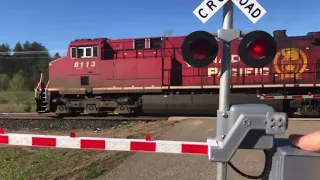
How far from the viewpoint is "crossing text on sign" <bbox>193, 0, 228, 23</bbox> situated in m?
3.33

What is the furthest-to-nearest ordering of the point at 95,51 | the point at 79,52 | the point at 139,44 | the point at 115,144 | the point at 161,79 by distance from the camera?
the point at 79,52
the point at 95,51
the point at 139,44
the point at 161,79
the point at 115,144

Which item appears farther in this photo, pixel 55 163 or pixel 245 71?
pixel 245 71

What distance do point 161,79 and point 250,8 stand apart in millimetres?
13511

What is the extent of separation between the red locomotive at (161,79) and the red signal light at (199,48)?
1126 centimetres

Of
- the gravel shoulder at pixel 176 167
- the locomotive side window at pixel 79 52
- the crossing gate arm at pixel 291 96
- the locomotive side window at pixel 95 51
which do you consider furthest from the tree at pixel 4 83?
the gravel shoulder at pixel 176 167

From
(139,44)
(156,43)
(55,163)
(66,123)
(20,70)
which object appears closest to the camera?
(55,163)

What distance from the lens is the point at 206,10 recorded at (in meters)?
3.37

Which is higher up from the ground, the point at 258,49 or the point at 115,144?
the point at 258,49

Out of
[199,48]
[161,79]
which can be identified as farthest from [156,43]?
[199,48]

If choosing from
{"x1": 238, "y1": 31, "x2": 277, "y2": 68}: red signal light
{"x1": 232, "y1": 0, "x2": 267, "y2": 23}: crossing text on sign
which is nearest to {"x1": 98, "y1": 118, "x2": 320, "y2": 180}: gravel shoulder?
{"x1": 238, "y1": 31, "x2": 277, "y2": 68}: red signal light

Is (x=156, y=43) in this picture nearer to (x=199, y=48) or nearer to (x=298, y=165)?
(x=199, y=48)

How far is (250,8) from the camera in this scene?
333 centimetres

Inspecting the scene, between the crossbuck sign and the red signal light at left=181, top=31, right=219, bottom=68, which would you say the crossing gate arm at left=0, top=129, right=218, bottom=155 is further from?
the crossbuck sign

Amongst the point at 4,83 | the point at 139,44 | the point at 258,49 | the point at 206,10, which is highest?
the point at 139,44
